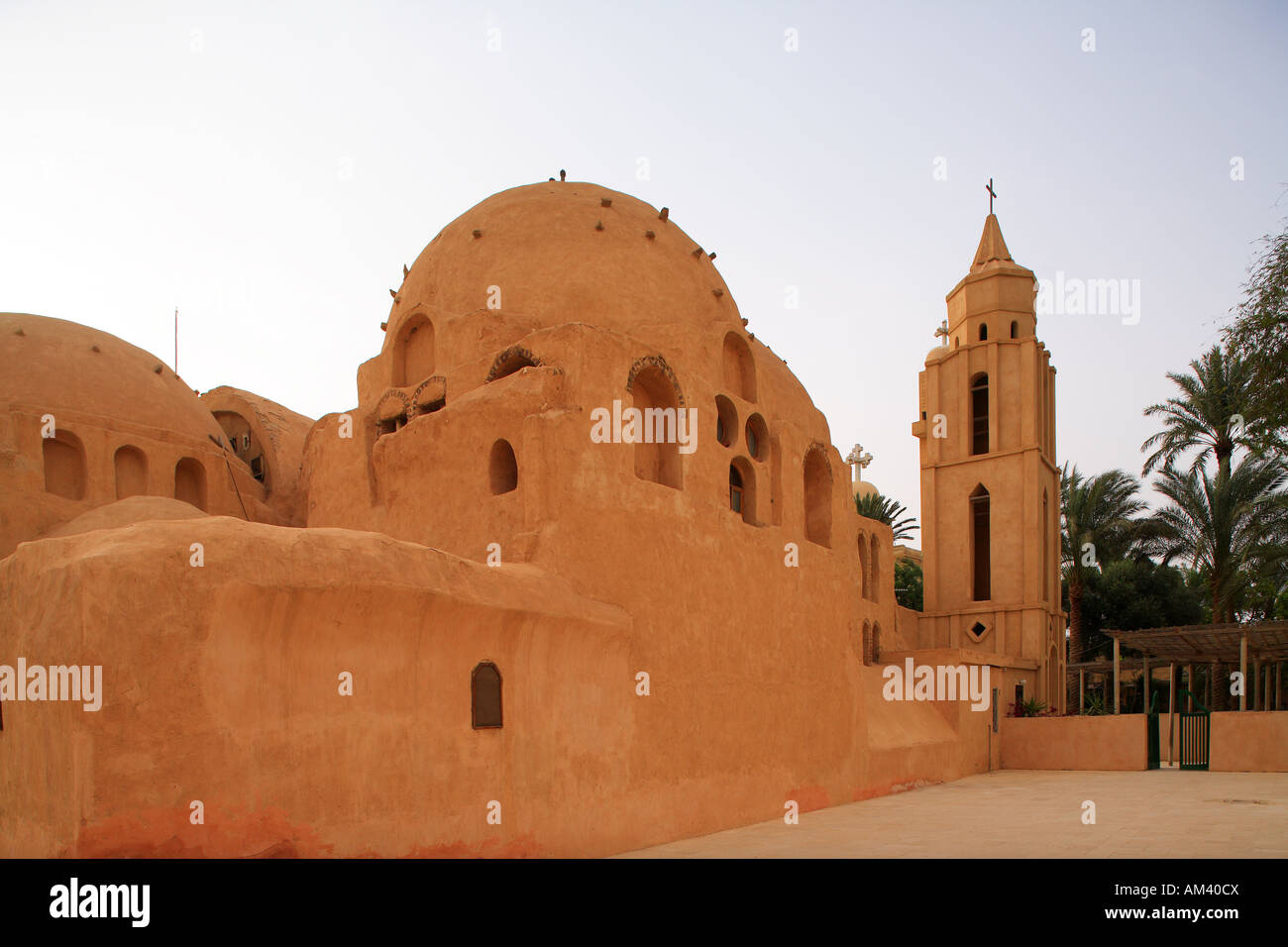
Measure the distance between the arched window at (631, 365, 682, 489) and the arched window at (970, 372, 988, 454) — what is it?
17145mm

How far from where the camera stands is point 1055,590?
27.0 meters

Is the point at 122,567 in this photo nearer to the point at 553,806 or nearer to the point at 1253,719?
the point at 553,806

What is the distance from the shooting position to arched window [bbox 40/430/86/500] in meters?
14.2

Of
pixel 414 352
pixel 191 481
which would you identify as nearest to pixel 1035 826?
pixel 414 352

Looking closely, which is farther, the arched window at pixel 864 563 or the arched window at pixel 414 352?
the arched window at pixel 864 563

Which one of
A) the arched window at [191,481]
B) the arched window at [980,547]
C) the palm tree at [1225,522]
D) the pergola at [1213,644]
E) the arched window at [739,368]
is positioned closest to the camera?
the arched window at [739,368]

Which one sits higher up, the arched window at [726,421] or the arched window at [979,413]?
the arched window at [979,413]

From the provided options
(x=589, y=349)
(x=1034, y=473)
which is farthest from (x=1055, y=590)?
(x=589, y=349)

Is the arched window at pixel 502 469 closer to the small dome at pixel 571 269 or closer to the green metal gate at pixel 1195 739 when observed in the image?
the small dome at pixel 571 269

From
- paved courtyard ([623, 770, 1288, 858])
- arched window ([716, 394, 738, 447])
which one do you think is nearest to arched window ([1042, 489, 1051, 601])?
paved courtyard ([623, 770, 1288, 858])

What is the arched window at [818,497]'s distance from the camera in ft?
52.4

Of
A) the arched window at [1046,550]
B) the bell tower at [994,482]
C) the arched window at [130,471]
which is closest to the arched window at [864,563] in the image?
the bell tower at [994,482]

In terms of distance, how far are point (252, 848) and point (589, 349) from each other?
6129 millimetres

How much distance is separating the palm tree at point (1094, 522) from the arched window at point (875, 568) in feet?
23.7
